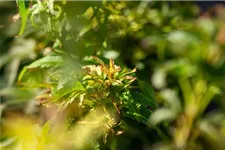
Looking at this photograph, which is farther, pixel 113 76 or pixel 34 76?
pixel 34 76

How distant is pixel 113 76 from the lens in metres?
0.97

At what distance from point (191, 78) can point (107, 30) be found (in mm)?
658

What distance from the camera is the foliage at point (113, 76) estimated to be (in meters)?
0.97

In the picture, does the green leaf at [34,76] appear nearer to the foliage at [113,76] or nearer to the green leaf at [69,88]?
the foliage at [113,76]

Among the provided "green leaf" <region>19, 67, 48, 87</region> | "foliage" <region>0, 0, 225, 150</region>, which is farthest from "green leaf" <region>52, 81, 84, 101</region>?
"green leaf" <region>19, 67, 48, 87</region>

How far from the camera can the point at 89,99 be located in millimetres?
963

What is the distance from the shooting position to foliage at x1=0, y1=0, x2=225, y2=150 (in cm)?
97

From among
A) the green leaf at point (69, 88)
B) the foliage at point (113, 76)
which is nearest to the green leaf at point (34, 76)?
the foliage at point (113, 76)

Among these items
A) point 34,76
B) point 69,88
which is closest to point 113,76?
point 69,88

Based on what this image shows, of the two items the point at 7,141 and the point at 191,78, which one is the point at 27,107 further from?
the point at 191,78

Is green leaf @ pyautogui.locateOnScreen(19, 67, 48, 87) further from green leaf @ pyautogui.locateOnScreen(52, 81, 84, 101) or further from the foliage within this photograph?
green leaf @ pyautogui.locateOnScreen(52, 81, 84, 101)

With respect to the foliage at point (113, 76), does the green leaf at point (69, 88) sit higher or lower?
higher

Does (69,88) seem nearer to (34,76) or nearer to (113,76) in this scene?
(113,76)

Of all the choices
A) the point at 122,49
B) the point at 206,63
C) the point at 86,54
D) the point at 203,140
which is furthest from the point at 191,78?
the point at 86,54
